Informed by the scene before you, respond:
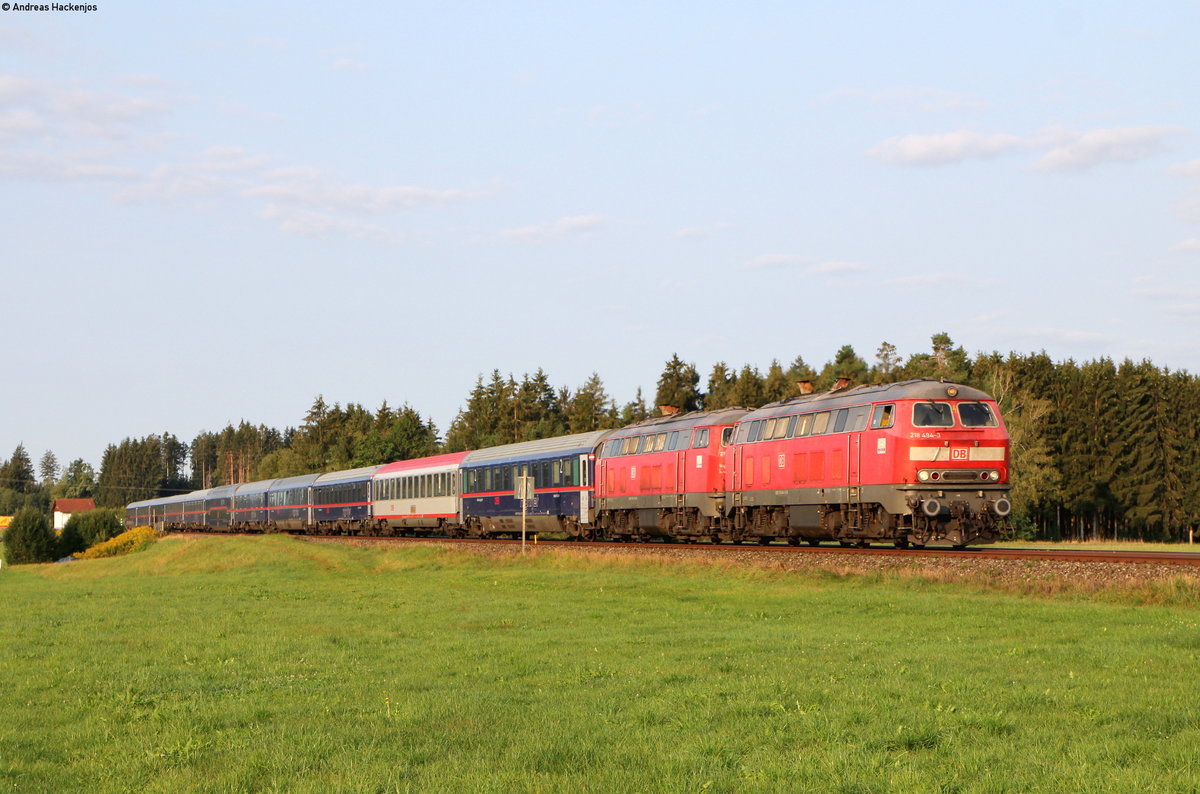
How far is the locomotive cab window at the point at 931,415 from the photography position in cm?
3228

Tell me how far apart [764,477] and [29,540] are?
77678 millimetres

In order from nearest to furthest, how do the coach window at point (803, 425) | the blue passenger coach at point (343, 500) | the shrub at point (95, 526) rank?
1. the coach window at point (803, 425)
2. the blue passenger coach at point (343, 500)
3. the shrub at point (95, 526)

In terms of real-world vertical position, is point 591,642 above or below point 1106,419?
below

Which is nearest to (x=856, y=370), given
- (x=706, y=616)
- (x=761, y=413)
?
(x=761, y=413)

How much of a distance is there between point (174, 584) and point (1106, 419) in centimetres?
8683

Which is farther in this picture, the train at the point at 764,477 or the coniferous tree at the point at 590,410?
the coniferous tree at the point at 590,410

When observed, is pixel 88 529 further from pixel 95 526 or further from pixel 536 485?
pixel 536 485

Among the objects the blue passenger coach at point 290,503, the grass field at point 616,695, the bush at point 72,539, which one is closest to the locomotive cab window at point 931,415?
the grass field at point 616,695

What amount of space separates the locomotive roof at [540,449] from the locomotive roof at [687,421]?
1.54 m

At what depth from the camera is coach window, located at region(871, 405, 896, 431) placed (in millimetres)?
32744

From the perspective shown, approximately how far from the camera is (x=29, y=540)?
96.9 meters

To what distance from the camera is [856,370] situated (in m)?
133

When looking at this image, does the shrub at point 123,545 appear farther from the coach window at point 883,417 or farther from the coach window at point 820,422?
the coach window at point 883,417

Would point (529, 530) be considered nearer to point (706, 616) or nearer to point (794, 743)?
point (706, 616)
